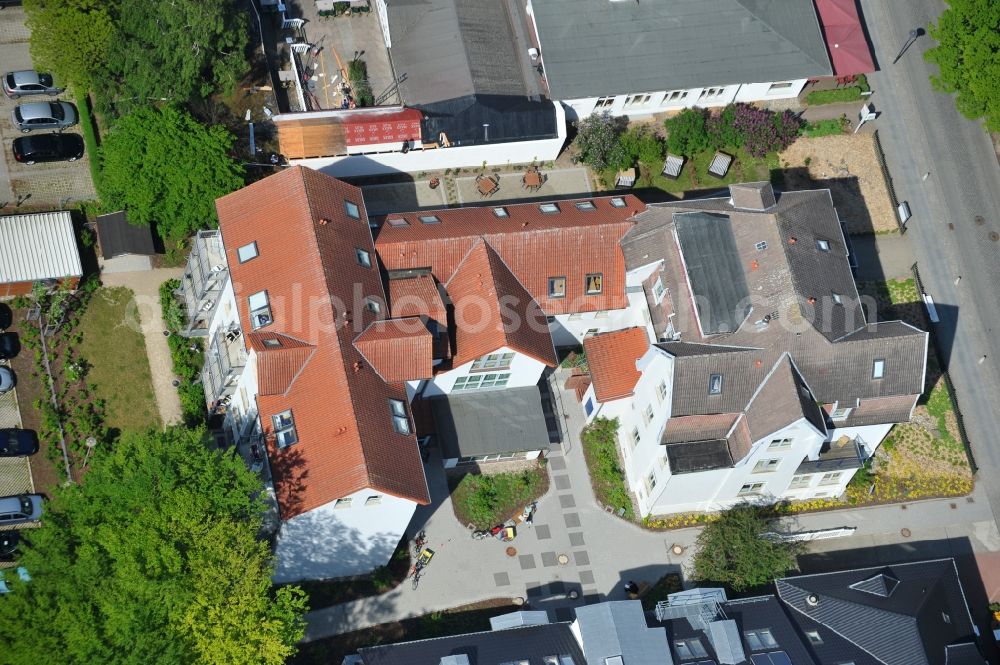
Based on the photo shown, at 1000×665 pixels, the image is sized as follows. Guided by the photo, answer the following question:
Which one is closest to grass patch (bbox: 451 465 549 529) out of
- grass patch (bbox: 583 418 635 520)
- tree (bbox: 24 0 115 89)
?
grass patch (bbox: 583 418 635 520)

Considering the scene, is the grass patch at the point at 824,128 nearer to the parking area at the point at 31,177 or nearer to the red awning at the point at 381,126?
the red awning at the point at 381,126

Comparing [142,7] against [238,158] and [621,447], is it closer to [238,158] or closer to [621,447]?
[238,158]

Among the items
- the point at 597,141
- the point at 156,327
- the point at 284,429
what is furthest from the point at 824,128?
the point at 156,327

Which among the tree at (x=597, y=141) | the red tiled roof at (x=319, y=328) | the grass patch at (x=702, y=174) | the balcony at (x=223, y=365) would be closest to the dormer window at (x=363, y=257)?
the red tiled roof at (x=319, y=328)

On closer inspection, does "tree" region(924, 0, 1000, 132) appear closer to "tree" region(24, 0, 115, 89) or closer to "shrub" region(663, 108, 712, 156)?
"shrub" region(663, 108, 712, 156)

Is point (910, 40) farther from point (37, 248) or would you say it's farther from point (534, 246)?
point (37, 248)

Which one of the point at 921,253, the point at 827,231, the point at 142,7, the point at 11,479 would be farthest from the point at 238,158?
the point at 921,253
